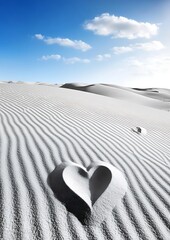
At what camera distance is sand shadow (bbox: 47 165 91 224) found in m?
2.45

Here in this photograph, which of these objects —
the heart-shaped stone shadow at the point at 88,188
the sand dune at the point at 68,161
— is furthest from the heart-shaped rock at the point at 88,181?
the sand dune at the point at 68,161

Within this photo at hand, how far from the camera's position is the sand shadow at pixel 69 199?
2.45m

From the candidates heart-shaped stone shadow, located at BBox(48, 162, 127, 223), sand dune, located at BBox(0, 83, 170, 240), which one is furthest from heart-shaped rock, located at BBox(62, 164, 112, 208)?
sand dune, located at BBox(0, 83, 170, 240)

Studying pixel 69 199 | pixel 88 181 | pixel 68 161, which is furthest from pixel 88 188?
pixel 68 161

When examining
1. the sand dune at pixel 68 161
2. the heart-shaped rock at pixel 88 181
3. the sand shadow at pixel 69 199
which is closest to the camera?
the sand dune at pixel 68 161

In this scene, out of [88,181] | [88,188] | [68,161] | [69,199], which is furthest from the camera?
[68,161]

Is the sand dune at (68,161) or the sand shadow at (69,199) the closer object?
the sand dune at (68,161)

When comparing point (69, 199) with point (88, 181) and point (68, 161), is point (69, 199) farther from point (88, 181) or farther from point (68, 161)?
point (68, 161)

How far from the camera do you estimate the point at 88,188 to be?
2.83m

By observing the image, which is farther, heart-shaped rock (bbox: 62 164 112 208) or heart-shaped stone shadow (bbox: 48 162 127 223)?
heart-shaped rock (bbox: 62 164 112 208)

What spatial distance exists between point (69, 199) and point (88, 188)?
30cm

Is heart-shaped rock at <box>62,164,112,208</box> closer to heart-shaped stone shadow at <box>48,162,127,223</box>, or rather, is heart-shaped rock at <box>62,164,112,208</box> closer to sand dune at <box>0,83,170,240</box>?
heart-shaped stone shadow at <box>48,162,127,223</box>

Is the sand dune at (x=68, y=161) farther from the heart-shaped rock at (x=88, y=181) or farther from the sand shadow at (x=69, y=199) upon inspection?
the heart-shaped rock at (x=88, y=181)

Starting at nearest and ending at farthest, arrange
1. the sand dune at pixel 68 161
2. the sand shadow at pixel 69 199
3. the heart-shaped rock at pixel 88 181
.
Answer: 1. the sand dune at pixel 68 161
2. the sand shadow at pixel 69 199
3. the heart-shaped rock at pixel 88 181
